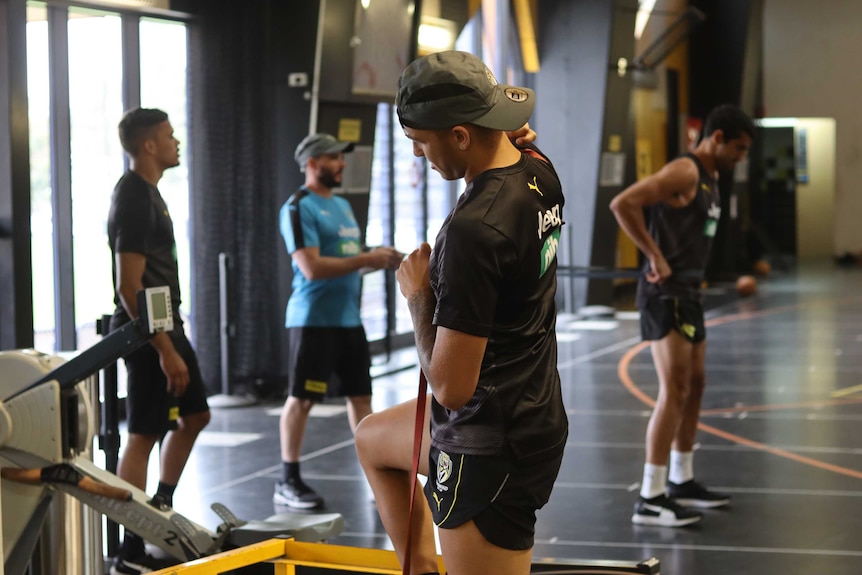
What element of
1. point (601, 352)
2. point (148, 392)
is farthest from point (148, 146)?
point (601, 352)

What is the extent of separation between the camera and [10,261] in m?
6.20

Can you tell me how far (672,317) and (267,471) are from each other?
2.49 metres

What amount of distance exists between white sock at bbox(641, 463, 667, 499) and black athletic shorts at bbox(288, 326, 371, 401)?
137cm

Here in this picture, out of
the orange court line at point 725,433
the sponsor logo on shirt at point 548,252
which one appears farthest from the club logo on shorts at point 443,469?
the orange court line at point 725,433

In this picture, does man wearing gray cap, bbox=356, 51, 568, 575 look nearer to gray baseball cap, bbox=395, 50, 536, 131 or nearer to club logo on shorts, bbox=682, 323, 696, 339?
gray baseball cap, bbox=395, 50, 536, 131

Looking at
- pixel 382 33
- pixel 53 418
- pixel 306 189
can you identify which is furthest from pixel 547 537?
pixel 382 33

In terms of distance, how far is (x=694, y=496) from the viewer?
5281 millimetres

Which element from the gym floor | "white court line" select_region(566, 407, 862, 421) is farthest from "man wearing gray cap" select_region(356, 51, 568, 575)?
"white court line" select_region(566, 407, 862, 421)

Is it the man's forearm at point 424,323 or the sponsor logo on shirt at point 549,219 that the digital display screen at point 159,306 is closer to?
the man's forearm at point 424,323

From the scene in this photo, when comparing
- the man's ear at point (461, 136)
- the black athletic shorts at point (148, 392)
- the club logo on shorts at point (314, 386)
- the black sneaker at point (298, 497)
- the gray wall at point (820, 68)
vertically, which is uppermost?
the gray wall at point (820, 68)

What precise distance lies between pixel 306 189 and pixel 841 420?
150 inches

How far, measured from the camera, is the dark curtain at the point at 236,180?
8266mm

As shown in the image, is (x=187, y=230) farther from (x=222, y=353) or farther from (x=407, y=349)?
(x=407, y=349)

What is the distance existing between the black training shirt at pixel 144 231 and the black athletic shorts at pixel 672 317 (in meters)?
1.96
